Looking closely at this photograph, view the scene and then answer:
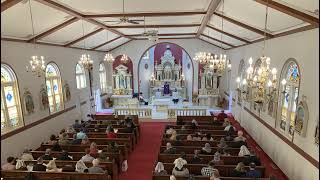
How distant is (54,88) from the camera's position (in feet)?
44.1

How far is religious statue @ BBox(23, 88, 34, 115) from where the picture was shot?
10.4 m

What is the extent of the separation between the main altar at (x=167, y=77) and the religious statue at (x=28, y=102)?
13574 millimetres

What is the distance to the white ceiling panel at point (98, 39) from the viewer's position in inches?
582

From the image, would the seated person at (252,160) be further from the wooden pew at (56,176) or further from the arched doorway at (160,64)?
the arched doorway at (160,64)

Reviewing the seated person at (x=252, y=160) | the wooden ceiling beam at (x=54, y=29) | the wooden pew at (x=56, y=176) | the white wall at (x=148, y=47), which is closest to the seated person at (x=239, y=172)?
the seated person at (x=252, y=160)

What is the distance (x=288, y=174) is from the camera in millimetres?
8203

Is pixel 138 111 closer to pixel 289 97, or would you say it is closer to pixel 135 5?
pixel 135 5

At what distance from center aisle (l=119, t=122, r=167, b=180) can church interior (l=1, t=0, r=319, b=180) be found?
1.7 inches

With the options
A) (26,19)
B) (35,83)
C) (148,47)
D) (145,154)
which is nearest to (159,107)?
(148,47)

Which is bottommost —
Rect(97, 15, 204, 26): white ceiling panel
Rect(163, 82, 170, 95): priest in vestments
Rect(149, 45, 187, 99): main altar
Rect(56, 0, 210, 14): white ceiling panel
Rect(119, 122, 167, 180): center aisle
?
Rect(119, 122, 167, 180): center aisle

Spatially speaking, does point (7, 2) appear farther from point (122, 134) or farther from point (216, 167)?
point (216, 167)

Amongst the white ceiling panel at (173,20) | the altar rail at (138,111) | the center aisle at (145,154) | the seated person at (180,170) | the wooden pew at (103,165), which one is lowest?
the center aisle at (145,154)

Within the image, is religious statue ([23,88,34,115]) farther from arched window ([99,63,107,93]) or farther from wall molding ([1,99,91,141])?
arched window ([99,63,107,93])

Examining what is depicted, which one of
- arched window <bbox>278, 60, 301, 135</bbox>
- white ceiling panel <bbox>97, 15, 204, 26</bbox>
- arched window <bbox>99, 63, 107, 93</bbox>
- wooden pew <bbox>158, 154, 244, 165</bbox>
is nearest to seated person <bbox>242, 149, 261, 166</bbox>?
wooden pew <bbox>158, 154, 244, 165</bbox>
